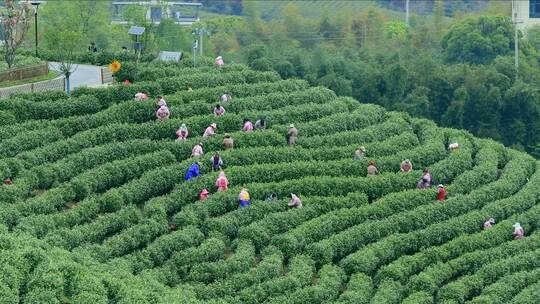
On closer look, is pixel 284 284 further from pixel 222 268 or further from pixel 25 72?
pixel 25 72

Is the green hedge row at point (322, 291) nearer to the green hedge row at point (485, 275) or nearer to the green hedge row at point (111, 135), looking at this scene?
the green hedge row at point (485, 275)

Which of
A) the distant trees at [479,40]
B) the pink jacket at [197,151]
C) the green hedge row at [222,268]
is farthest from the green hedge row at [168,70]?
the distant trees at [479,40]

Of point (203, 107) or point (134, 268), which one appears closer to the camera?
point (134, 268)

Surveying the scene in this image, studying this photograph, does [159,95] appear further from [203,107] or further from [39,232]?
[39,232]

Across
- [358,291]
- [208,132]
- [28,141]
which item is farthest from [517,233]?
[28,141]

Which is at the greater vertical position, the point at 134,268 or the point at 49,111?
the point at 49,111

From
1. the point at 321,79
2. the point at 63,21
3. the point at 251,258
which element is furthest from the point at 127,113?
the point at 63,21

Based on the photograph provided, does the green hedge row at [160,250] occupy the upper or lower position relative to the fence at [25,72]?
lower

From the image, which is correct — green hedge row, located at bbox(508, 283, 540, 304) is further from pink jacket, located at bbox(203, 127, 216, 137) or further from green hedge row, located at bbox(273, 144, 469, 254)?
pink jacket, located at bbox(203, 127, 216, 137)
